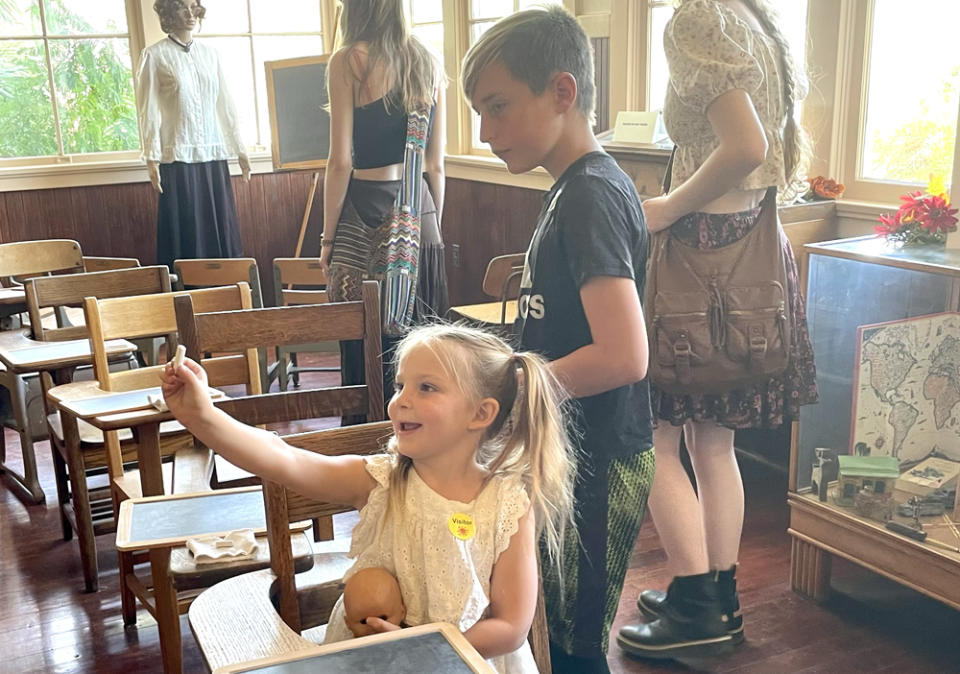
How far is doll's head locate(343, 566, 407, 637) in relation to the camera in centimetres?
127

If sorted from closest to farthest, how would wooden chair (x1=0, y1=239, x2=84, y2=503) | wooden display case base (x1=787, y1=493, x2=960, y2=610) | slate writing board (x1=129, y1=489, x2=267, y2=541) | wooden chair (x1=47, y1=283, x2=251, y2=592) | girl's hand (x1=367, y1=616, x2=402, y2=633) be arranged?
1. girl's hand (x1=367, y1=616, x2=402, y2=633)
2. slate writing board (x1=129, y1=489, x2=267, y2=541)
3. wooden display case base (x1=787, y1=493, x2=960, y2=610)
4. wooden chair (x1=47, y1=283, x2=251, y2=592)
5. wooden chair (x1=0, y1=239, x2=84, y2=503)

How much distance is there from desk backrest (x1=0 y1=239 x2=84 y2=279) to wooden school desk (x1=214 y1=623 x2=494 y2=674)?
3377 mm

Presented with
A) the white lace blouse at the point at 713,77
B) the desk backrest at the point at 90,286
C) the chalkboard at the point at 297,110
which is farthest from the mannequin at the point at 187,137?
the white lace blouse at the point at 713,77

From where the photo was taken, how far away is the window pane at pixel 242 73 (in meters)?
5.63

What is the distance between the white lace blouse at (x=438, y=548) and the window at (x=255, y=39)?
4.62 m

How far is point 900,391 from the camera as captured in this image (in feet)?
7.77

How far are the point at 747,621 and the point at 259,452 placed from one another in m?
1.61

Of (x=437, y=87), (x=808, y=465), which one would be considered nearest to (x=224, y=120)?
(x=437, y=87)

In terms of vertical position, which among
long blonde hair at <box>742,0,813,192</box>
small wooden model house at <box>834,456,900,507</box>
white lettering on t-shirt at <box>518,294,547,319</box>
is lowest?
small wooden model house at <box>834,456,900,507</box>

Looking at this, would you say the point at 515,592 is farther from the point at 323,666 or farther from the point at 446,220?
the point at 446,220

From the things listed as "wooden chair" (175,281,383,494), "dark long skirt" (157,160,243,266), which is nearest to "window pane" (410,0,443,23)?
"dark long skirt" (157,160,243,266)

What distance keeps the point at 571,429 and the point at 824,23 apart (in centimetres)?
207

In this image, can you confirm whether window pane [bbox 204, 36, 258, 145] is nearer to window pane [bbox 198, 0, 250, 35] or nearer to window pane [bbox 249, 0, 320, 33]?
window pane [bbox 198, 0, 250, 35]

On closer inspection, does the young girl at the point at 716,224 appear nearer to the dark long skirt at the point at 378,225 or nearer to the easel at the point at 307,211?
the dark long skirt at the point at 378,225
